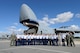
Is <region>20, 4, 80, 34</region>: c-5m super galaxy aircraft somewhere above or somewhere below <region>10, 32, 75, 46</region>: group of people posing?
above

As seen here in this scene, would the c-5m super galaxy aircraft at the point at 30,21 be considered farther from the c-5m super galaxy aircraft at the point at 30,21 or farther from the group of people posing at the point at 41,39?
the group of people posing at the point at 41,39

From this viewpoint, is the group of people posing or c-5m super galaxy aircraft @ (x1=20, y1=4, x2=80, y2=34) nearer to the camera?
the group of people posing

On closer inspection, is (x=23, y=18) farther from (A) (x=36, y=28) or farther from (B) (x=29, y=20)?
(A) (x=36, y=28)

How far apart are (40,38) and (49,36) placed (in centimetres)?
127

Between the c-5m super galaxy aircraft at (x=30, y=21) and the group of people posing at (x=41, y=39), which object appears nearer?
the group of people posing at (x=41, y=39)

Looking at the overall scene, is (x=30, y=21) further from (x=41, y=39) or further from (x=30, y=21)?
(x=41, y=39)

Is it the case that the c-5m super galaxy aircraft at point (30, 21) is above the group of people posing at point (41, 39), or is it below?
above

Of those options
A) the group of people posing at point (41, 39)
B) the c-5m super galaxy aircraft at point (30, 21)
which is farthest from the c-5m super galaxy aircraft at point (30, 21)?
the group of people posing at point (41, 39)

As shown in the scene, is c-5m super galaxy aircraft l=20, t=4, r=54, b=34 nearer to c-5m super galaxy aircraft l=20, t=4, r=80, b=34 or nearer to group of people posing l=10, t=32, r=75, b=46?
c-5m super galaxy aircraft l=20, t=4, r=80, b=34

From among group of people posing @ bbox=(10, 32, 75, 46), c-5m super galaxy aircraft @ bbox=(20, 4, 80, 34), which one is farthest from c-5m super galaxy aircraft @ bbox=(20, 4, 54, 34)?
group of people posing @ bbox=(10, 32, 75, 46)

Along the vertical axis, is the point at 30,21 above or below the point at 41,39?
above

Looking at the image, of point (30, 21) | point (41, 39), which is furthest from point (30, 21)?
point (41, 39)

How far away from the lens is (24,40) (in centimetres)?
1978

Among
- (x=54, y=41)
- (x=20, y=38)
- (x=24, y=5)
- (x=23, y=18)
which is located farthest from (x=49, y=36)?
(x=24, y=5)
